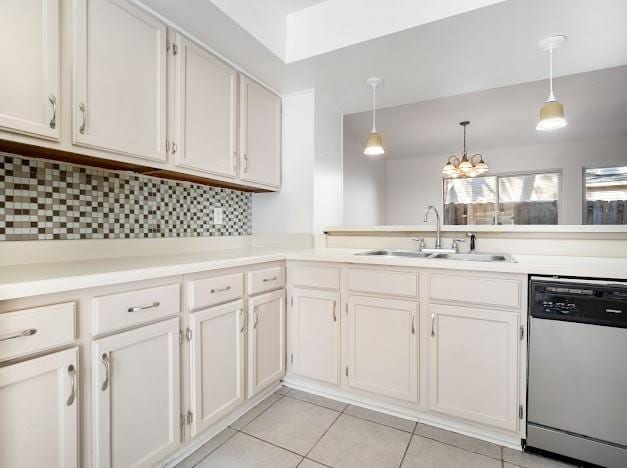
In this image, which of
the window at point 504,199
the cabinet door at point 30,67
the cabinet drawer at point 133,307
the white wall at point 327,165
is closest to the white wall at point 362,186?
the window at point 504,199

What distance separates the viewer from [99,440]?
1137 mm

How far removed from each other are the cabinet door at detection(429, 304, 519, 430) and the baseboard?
0.24 ft

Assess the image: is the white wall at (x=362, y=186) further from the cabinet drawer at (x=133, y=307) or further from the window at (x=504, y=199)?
the cabinet drawer at (x=133, y=307)

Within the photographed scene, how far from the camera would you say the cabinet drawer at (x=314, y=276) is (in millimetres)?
1951

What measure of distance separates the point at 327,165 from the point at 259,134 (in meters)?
0.65

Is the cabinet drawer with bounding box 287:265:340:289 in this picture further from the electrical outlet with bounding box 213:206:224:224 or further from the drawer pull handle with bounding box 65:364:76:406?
the drawer pull handle with bounding box 65:364:76:406

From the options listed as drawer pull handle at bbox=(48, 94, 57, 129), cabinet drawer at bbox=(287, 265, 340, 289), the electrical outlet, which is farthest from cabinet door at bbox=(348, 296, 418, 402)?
drawer pull handle at bbox=(48, 94, 57, 129)

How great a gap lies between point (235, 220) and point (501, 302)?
6.06ft

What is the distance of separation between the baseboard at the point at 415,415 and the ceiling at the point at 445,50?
78.4 inches

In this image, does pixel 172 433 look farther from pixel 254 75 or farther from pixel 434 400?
pixel 254 75

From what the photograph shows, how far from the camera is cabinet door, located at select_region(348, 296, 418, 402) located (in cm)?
176

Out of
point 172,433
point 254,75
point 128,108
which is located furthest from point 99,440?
point 254,75

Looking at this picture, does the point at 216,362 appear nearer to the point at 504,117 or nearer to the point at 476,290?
the point at 476,290

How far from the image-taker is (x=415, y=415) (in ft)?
5.89
